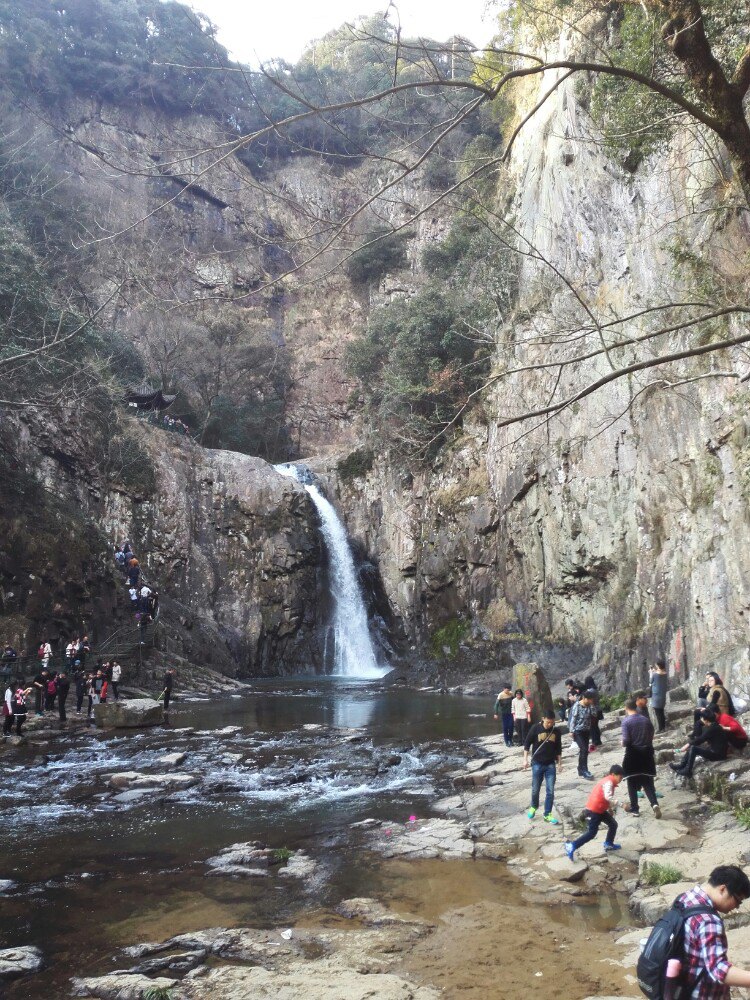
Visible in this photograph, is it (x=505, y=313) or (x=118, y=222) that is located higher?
(x=118, y=222)

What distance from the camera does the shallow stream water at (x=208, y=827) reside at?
20.5 ft

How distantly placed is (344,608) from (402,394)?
32.9 ft

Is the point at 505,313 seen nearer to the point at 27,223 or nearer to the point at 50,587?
the point at 50,587

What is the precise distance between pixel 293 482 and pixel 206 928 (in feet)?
92.3

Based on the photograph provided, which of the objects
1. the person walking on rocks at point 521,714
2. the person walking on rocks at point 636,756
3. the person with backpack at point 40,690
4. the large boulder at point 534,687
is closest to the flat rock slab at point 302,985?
the person walking on rocks at point 636,756

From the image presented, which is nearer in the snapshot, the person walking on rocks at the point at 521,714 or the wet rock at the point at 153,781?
the wet rock at the point at 153,781

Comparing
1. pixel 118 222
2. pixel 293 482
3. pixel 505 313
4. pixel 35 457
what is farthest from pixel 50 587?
pixel 118 222

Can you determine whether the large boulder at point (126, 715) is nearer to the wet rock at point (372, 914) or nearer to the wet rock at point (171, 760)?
the wet rock at point (171, 760)

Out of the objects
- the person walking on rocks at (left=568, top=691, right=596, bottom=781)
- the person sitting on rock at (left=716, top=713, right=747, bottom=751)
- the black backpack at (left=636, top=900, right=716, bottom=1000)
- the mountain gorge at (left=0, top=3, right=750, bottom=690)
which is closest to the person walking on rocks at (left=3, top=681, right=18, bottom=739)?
the mountain gorge at (left=0, top=3, right=750, bottom=690)

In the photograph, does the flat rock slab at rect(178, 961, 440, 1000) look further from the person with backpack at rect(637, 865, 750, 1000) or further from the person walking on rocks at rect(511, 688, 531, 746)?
the person walking on rocks at rect(511, 688, 531, 746)

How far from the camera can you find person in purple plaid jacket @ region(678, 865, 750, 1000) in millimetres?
3152

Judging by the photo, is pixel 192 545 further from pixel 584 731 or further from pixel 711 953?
pixel 711 953

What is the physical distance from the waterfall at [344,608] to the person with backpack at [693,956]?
26.4 metres

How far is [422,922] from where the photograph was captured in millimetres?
6055
